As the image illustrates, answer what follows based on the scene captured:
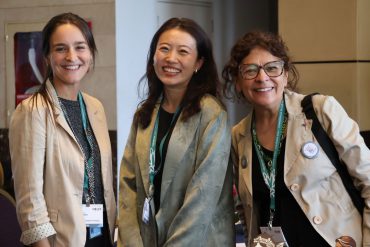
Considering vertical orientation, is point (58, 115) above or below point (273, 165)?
above

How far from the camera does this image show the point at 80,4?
461 centimetres

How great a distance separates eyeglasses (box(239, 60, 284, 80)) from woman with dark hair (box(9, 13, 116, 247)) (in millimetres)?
726

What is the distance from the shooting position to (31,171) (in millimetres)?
2203

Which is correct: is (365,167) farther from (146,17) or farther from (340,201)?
(146,17)

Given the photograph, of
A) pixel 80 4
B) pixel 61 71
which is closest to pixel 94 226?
pixel 61 71

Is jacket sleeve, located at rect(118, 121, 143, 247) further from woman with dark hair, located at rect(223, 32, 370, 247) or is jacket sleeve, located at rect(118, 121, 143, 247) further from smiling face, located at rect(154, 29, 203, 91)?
woman with dark hair, located at rect(223, 32, 370, 247)

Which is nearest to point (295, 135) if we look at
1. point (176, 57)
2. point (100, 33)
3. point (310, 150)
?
point (310, 150)

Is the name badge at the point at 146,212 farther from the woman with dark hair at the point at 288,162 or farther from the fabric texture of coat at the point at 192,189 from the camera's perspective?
the woman with dark hair at the point at 288,162

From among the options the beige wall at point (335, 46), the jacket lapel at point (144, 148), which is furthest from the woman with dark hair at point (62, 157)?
the beige wall at point (335, 46)

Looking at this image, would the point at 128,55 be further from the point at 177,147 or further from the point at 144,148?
the point at 177,147

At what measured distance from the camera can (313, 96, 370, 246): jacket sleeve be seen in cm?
204

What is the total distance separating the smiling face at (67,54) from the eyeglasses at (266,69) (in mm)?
725

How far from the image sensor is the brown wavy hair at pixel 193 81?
7.11 ft

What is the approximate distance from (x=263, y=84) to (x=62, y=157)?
33.6 inches
